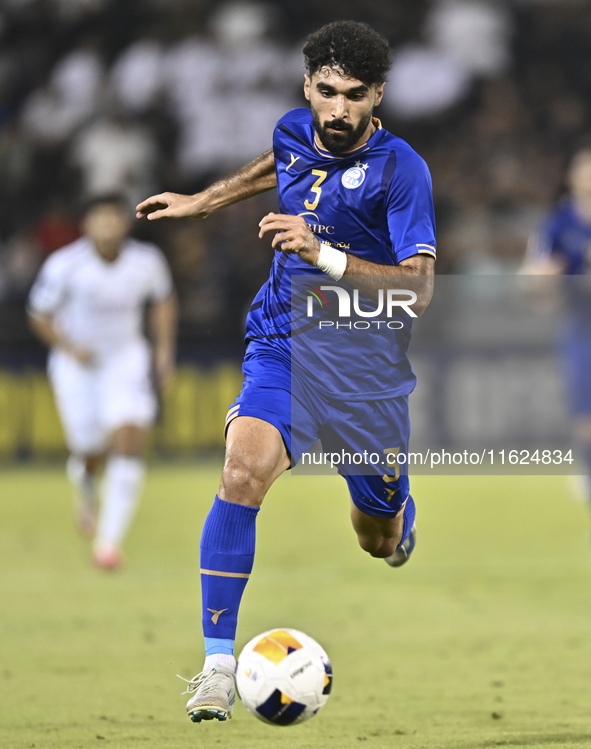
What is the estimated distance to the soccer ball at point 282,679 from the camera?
386 centimetres

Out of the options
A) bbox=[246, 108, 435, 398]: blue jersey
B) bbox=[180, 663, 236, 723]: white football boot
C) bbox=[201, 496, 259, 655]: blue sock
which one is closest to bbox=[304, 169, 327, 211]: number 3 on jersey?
bbox=[246, 108, 435, 398]: blue jersey

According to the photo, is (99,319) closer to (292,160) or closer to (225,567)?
(292,160)

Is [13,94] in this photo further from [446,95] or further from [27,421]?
[446,95]

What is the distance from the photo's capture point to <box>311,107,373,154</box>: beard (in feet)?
13.7

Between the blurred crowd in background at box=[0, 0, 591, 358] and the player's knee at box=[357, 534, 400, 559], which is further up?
the blurred crowd in background at box=[0, 0, 591, 358]

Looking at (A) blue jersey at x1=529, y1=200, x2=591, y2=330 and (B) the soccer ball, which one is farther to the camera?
(A) blue jersey at x1=529, y1=200, x2=591, y2=330

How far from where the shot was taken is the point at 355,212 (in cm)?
428

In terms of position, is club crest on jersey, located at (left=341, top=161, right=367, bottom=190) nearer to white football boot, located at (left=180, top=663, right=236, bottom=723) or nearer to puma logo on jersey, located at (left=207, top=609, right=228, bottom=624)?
puma logo on jersey, located at (left=207, top=609, right=228, bottom=624)

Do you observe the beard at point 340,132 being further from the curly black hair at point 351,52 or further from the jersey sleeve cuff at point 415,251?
the jersey sleeve cuff at point 415,251

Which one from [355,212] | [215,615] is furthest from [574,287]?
[215,615]

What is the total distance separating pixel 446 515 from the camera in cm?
1126

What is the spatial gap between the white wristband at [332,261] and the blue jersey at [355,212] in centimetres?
24

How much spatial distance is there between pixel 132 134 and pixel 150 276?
640 centimetres

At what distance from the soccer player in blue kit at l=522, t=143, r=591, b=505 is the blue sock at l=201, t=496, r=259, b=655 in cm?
525
